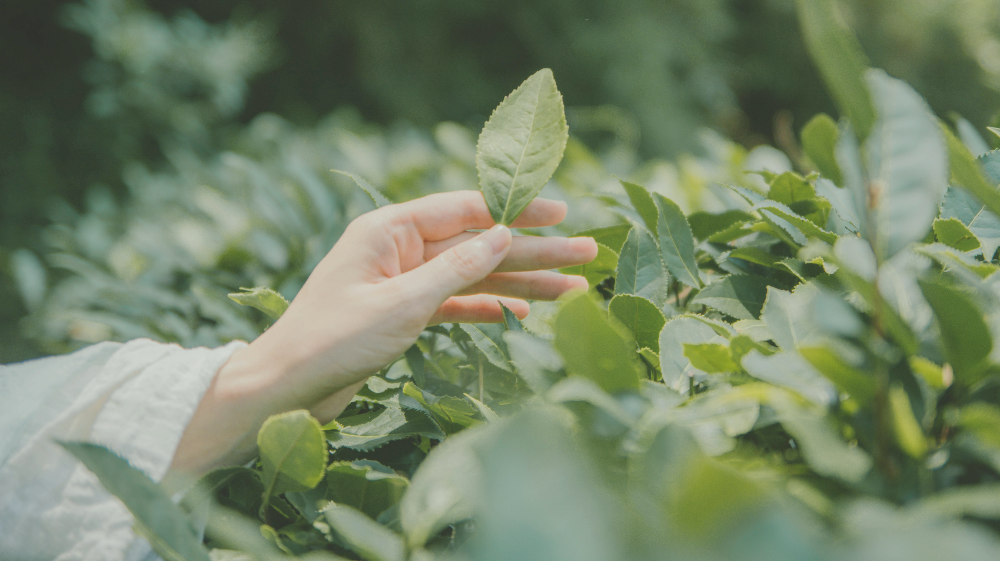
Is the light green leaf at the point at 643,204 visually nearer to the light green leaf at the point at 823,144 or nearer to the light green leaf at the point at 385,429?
the light green leaf at the point at 823,144

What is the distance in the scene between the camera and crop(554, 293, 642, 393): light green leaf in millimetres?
427

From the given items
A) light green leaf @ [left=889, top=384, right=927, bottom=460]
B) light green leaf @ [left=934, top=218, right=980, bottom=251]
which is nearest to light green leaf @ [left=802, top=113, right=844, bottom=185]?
light green leaf @ [left=934, top=218, right=980, bottom=251]

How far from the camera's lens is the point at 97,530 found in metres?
0.64

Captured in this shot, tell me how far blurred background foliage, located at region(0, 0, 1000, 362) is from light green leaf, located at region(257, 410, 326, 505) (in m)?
0.69

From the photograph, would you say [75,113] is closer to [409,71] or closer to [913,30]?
[409,71]

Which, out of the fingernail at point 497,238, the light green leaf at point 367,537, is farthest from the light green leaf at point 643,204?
the light green leaf at point 367,537

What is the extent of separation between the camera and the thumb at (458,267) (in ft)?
2.20

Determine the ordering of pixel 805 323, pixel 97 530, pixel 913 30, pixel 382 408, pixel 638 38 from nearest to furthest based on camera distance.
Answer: pixel 805 323 < pixel 97 530 < pixel 382 408 < pixel 638 38 < pixel 913 30

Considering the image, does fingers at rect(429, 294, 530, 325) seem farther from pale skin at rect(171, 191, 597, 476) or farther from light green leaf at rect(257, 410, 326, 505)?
light green leaf at rect(257, 410, 326, 505)

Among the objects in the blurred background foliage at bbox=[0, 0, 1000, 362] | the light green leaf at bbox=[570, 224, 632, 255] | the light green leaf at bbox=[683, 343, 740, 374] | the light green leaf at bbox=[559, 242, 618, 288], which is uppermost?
the light green leaf at bbox=[683, 343, 740, 374]

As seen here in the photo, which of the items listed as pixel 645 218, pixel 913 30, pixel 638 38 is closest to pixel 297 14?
pixel 638 38

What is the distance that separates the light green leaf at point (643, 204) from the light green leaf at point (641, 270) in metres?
0.13

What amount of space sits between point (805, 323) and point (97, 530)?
73 cm

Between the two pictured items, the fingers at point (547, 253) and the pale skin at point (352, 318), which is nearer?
the pale skin at point (352, 318)
